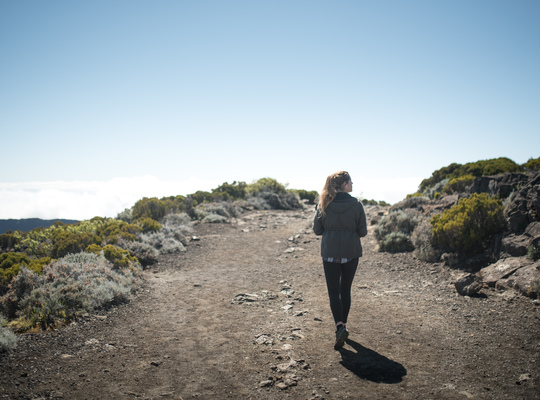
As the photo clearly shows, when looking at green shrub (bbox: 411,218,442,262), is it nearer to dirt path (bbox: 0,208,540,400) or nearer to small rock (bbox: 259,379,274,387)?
dirt path (bbox: 0,208,540,400)

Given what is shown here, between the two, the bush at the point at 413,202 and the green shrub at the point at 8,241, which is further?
the bush at the point at 413,202

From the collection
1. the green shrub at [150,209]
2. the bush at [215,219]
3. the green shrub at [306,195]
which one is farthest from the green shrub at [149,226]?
the green shrub at [306,195]

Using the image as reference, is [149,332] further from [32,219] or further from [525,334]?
[32,219]

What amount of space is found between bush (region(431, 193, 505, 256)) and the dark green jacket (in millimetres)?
5554

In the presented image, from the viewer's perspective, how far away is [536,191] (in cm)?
799

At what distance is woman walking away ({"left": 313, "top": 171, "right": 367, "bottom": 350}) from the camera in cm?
450

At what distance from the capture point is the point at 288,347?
4738mm

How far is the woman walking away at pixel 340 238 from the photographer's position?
4.50 m

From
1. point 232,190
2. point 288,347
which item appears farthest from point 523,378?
point 232,190

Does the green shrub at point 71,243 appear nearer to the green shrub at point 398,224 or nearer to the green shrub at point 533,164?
the green shrub at point 398,224

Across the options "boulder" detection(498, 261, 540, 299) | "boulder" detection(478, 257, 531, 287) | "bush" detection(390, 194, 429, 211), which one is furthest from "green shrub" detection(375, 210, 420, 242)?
"boulder" detection(498, 261, 540, 299)

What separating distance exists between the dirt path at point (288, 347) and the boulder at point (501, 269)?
42 cm

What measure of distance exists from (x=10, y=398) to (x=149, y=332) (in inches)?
83.2

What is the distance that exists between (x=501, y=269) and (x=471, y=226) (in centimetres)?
181
